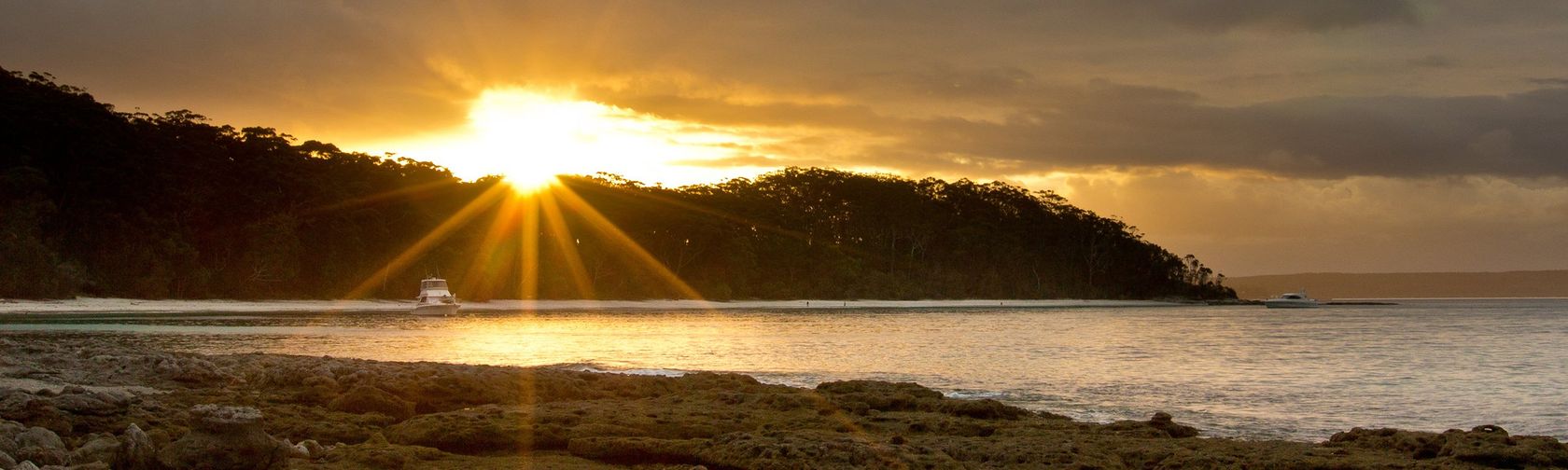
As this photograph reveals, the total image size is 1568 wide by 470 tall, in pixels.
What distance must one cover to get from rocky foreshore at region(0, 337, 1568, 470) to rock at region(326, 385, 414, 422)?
0.02m

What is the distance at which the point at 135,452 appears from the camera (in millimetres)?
8211

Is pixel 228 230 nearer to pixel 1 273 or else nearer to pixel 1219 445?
pixel 1 273

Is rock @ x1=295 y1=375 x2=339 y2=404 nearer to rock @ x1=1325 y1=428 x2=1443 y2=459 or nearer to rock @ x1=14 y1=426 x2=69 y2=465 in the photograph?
rock @ x1=14 y1=426 x2=69 y2=465

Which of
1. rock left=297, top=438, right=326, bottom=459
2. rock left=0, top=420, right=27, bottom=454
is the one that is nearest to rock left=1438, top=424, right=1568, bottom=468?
rock left=297, top=438, right=326, bottom=459

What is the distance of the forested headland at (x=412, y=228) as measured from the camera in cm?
5931

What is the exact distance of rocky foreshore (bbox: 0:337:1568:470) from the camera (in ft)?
27.6

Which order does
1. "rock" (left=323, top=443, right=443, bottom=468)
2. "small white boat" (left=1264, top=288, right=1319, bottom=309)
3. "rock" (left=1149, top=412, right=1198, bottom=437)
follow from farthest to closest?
"small white boat" (left=1264, top=288, right=1319, bottom=309), "rock" (left=1149, top=412, right=1198, bottom=437), "rock" (left=323, top=443, right=443, bottom=468)

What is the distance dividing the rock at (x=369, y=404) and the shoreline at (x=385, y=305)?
143ft

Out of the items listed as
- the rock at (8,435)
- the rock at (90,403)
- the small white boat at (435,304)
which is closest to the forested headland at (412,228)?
the small white boat at (435,304)

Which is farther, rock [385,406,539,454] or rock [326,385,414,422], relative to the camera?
rock [326,385,414,422]

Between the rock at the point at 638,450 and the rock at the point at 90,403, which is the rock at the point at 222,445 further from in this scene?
the rock at the point at 90,403

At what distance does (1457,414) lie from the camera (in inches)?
662

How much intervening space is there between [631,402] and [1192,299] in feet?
519

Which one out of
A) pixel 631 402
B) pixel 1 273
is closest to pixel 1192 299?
pixel 1 273
